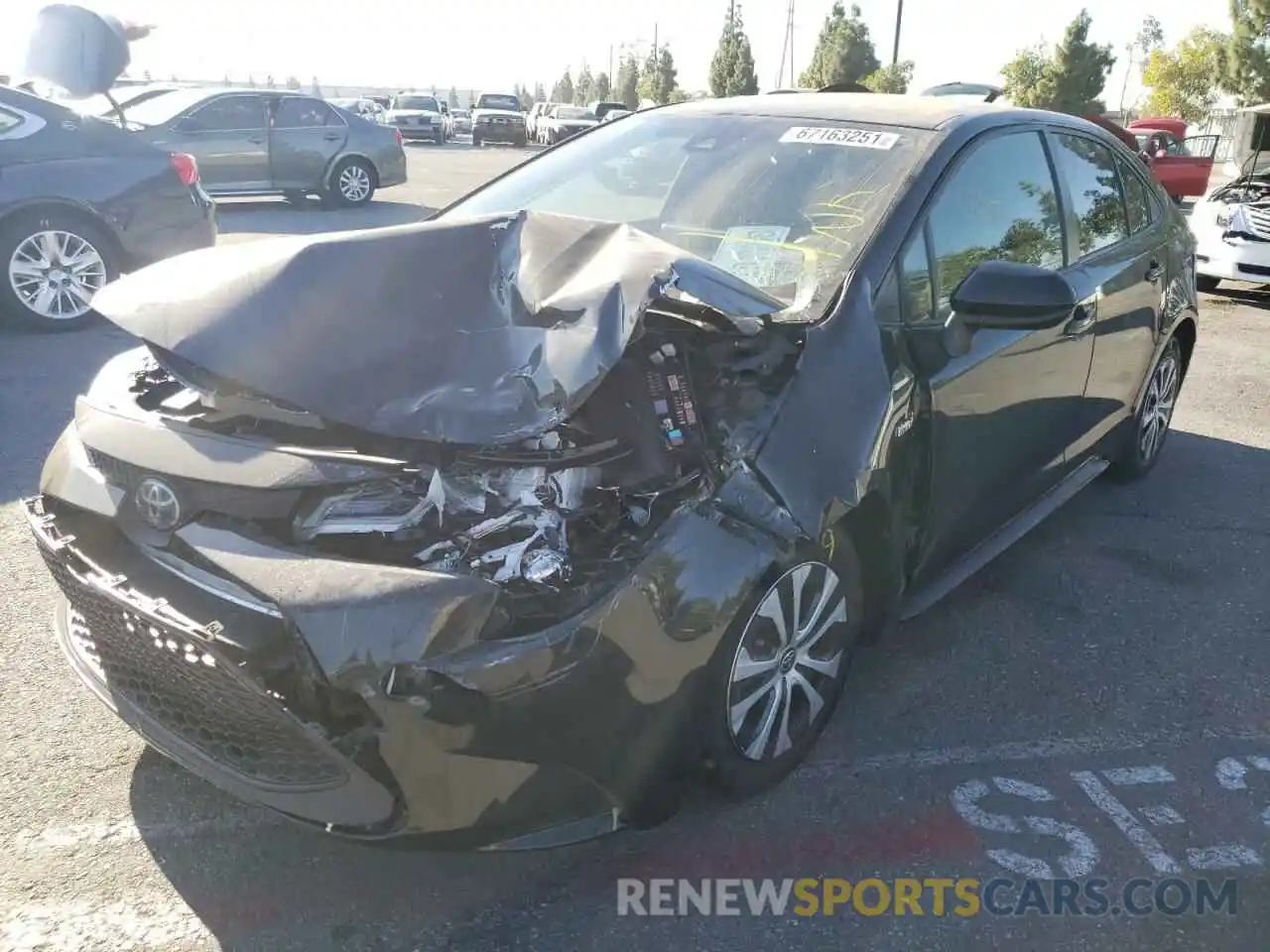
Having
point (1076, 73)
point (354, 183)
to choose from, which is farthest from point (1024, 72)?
point (354, 183)

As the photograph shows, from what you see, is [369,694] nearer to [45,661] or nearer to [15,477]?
[45,661]

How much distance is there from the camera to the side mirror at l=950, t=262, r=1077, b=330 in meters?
2.93

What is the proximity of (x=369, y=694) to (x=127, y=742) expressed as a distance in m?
1.33

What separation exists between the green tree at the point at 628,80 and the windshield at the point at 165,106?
7107 centimetres

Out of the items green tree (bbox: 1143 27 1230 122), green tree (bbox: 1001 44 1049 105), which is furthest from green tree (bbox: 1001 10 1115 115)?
green tree (bbox: 1143 27 1230 122)

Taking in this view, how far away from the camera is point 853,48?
44.8 metres

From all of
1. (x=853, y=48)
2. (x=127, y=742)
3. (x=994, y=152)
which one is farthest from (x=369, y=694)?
(x=853, y=48)

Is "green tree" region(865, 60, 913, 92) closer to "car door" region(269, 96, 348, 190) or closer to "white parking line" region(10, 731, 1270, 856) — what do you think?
"car door" region(269, 96, 348, 190)

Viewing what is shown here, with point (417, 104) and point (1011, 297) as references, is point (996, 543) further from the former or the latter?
point (417, 104)

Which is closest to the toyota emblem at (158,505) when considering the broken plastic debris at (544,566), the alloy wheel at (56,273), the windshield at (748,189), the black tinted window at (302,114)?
the broken plastic debris at (544,566)

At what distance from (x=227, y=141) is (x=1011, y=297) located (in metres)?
12.5

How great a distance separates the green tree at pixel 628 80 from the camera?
83.6 m

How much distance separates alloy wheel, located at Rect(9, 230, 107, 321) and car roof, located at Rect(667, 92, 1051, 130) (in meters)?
4.88

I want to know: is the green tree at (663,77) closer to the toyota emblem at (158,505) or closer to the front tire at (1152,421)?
the front tire at (1152,421)
